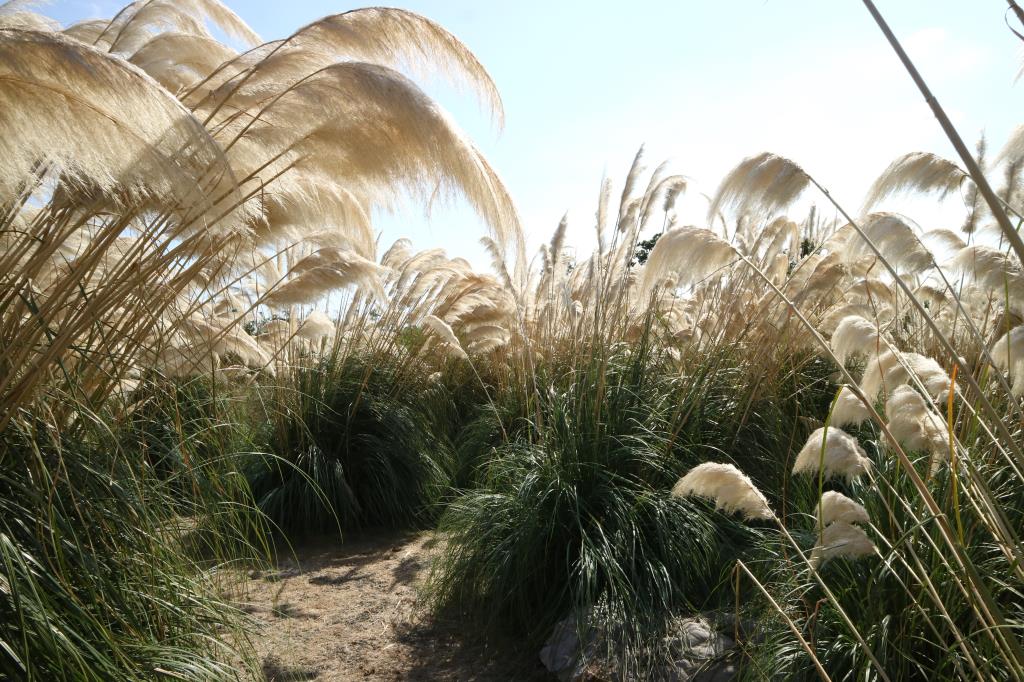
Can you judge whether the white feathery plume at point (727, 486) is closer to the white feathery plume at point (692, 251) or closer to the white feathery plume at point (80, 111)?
the white feathery plume at point (692, 251)

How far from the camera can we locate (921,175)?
7.79 feet

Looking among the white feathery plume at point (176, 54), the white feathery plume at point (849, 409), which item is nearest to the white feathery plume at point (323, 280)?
the white feathery plume at point (176, 54)

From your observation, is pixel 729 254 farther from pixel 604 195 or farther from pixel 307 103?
pixel 604 195

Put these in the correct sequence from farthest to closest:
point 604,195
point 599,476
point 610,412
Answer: point 604,195 → point 610,412 → point 599,476

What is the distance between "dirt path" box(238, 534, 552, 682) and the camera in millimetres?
3510

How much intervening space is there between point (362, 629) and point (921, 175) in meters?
3.31

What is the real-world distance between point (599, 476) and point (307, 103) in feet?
6.88

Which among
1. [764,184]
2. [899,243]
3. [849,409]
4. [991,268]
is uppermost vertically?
[764,184]

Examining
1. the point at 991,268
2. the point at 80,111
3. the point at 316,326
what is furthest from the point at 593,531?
the point at 316,326

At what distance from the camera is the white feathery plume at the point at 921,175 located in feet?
7.66

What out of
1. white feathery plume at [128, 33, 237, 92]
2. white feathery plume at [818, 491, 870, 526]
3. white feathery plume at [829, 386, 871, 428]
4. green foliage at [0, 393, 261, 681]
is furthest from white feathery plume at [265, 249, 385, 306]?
white feathery plume at [818, 491, 870, 526]

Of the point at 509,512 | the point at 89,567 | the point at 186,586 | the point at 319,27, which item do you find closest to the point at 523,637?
the point at 509,512

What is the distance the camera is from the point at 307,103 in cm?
283

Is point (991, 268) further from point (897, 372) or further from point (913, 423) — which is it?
point (913, 423)
